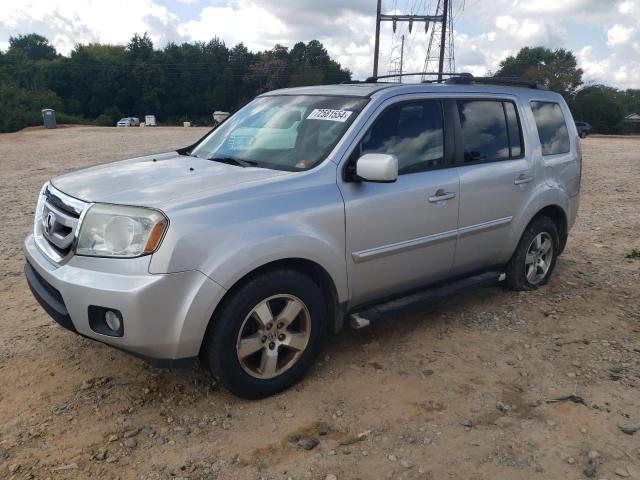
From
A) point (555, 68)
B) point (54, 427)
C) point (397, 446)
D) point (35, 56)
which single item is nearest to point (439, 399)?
point (397, 446)

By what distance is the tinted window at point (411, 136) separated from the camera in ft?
12.0

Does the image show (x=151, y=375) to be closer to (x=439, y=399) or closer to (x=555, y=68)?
(x=439, y=399)

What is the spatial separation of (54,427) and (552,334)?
11.4 ft

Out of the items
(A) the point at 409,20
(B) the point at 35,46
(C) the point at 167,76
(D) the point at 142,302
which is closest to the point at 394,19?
(A) the point at 409,20

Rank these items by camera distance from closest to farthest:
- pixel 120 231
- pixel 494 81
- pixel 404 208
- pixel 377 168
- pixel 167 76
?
pixel 120 231
pixel 377 168
pixel 404 208
pixel 494 81
pixel 167 76

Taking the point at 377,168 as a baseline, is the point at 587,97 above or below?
above

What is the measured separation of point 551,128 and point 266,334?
137 inches

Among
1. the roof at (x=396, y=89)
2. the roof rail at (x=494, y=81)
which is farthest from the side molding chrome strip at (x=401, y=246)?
the roof rail at (x=494, y=81)

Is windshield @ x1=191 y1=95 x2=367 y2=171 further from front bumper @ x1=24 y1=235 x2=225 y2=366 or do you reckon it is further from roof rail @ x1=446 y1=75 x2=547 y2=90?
roof rail @ x1=446 y1=75 x2=547 y2=90

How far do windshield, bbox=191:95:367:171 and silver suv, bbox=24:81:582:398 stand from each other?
0.01 metres

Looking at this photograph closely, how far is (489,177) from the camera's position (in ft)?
13.9

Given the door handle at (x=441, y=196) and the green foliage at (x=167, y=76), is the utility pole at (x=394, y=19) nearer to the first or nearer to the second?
the door handle at (x=441, y=196)

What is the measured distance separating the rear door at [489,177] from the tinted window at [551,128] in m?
0.33

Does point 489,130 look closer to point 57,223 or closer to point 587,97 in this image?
point 57,223
